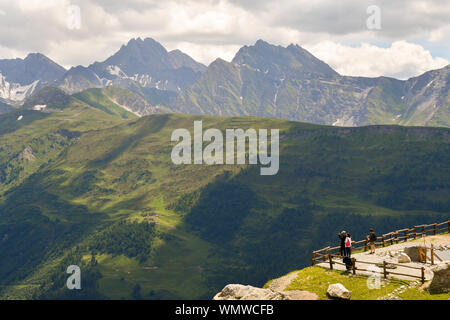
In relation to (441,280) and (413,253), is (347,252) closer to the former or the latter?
(413,253)

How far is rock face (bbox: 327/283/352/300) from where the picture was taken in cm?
4612

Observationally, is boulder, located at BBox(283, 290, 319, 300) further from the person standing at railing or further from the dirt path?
the person standing at railing

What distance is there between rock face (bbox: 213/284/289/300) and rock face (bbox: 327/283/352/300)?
17.9 ft

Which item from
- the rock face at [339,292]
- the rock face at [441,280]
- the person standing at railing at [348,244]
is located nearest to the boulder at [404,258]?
the person standing at railing at [348,244]

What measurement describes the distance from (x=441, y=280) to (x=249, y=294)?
1773 cm

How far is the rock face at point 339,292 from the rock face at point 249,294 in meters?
5.46

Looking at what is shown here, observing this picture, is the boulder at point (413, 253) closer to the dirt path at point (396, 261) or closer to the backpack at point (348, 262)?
the dirt path at point (396, 261)

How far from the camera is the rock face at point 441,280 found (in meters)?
43.7

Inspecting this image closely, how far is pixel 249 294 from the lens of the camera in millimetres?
44750
